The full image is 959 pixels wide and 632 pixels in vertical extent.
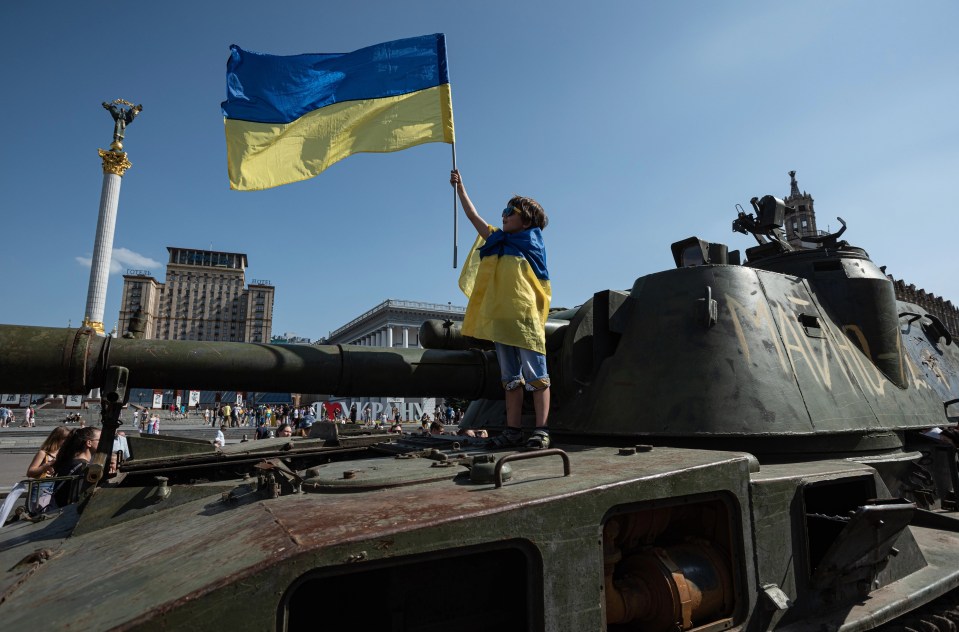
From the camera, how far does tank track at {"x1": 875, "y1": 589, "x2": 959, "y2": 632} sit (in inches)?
114

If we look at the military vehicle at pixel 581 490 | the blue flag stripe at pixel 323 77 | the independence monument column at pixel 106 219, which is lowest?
the military vehicle at pixel 581 490

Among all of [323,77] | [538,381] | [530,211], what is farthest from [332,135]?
[538,381]

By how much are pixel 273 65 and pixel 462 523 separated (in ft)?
16.3

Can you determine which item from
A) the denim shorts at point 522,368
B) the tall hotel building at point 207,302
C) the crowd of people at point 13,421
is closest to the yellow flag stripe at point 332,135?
the denim shorts at point 522,368

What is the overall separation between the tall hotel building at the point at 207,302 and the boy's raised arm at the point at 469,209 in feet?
448

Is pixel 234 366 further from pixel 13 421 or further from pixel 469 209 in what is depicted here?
pixel 13 421

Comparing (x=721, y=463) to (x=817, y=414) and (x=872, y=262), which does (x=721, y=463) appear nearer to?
(x=817, y=414)

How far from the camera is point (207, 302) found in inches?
5497

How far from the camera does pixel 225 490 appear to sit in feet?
10.2

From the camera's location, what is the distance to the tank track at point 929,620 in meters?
2.90

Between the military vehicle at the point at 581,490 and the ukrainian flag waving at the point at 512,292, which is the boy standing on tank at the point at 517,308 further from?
the military vehicle at the point at 581,490

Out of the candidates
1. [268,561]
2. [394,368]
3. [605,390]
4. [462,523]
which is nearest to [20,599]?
[268,561]

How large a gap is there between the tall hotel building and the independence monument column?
90.5m

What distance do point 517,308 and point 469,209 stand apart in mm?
1061
